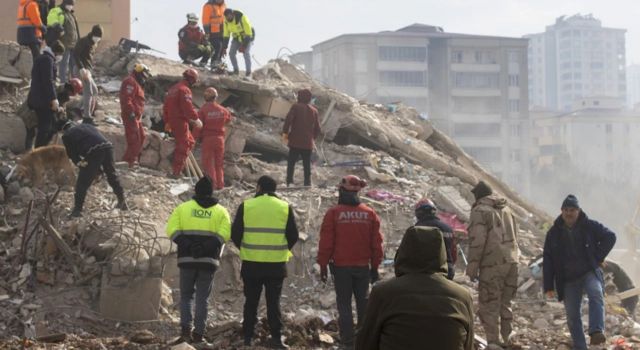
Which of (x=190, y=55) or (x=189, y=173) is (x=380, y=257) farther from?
(x=190, y=55)

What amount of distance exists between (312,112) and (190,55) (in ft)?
18.9

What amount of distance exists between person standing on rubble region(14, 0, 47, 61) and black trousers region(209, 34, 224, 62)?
395 cm

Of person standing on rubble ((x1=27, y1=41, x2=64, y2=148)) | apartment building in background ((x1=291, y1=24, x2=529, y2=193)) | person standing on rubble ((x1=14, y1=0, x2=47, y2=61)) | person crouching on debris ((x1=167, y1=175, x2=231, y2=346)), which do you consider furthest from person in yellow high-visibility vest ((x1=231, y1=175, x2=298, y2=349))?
apartment building in background ((x1=291, y1=24, x2=529, y2=193))

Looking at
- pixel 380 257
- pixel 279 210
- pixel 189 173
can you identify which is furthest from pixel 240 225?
pixel 189 173

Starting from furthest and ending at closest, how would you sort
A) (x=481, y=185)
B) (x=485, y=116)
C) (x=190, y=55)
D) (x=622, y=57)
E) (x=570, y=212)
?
1. (x=622, y=57)
2. (x=485, y=116)
3. (x=190, y=55)
4. (x=481, y=185)
5. (x=570, y=212)

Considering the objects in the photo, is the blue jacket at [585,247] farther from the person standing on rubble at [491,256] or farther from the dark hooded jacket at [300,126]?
the dark hooded jacket at [300,126]

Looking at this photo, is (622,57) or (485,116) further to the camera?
(622,57)

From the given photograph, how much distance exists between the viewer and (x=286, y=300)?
11.4 meters

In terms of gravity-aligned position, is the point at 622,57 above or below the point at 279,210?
above

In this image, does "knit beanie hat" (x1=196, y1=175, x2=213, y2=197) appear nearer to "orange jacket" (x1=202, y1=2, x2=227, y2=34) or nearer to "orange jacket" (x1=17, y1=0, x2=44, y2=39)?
"orange jacket" (x1=17, y1=0, x2=44, y2=39)

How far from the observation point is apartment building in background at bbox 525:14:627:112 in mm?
143000

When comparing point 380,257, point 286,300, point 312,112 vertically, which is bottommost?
point 286,300

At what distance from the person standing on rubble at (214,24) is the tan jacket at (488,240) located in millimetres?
10625

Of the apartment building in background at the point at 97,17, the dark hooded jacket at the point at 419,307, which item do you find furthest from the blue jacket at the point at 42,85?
the dark hooded jacket at the point at 419,307
